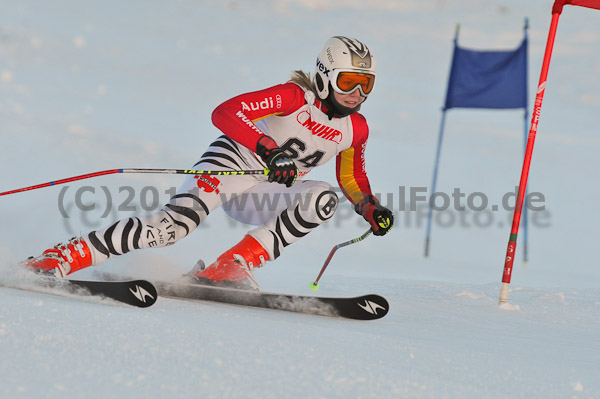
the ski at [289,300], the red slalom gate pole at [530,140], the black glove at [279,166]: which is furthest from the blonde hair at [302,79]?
the red slalom gate pole at [530,140]

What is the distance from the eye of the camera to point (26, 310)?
8.19 ft

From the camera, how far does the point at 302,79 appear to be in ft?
13.3

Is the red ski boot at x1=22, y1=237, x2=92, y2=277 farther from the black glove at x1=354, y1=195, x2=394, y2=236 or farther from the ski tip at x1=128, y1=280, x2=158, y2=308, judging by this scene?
the black glove at x1=354, y1=195, x2=394, y2=236

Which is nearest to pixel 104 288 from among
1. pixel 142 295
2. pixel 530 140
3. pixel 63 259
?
pixel 142 295

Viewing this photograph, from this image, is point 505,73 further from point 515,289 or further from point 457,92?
point 515,289

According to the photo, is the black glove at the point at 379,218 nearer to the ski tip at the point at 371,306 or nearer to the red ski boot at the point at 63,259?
the ski tip at the point at 371,306

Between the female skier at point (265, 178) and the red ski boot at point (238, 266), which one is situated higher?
the female skier at point (265, 178)

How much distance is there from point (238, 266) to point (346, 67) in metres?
1.40

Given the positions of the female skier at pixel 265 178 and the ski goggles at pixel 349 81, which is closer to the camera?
the female skier at pixel 265 178

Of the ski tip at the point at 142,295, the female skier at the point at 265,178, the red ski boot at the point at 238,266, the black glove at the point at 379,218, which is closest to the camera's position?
the ski tip at the point at 142,295

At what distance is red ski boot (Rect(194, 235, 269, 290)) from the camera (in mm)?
3777

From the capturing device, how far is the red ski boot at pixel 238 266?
378 cm

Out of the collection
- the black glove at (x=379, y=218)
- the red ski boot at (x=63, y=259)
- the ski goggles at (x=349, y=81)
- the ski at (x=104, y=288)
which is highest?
the ski goggles at (x=349, y=81)

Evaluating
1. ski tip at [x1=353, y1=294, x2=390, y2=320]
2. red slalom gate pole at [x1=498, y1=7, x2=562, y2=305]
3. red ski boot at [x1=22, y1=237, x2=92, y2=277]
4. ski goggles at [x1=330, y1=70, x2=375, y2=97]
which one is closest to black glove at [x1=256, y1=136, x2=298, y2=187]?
ski goggles at [x1=330, y1=70, x2=375, y2=97]
